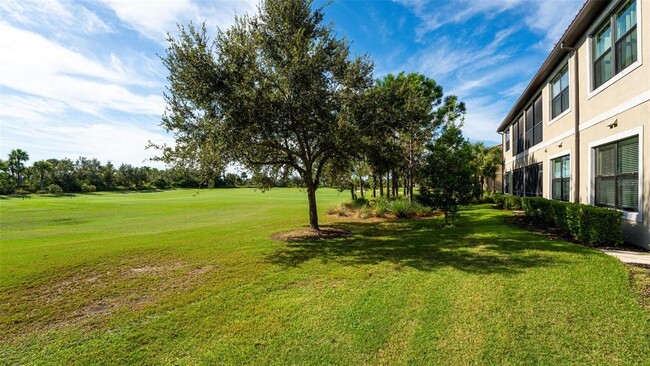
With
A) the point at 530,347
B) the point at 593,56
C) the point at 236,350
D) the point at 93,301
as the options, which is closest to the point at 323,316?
the point at 236,350

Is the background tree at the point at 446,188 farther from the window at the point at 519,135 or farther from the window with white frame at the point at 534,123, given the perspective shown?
the window at the point at 519,135

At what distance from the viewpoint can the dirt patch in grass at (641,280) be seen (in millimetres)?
4287

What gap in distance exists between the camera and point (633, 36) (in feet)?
23.9

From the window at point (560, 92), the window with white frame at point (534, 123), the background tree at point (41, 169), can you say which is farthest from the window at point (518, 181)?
the background tree at point (41, 169)

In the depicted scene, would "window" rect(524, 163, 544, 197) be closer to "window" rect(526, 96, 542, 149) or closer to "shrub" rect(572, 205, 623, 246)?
"window" rect(526, 96, 542, 149)

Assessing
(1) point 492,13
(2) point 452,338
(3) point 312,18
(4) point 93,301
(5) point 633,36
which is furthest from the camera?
(1) point 492,13

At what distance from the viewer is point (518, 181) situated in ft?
64.6

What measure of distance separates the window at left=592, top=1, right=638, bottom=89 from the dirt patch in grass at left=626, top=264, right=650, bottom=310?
508cm

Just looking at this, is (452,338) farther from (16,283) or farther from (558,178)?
(558,178)

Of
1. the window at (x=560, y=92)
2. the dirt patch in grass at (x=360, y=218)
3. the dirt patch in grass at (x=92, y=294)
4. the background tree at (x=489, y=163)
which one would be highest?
the window at (x=560, y=92)

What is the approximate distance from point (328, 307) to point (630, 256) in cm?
649

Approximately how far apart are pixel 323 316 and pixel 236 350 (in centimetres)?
133

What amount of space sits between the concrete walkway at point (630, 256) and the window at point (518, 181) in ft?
43.2

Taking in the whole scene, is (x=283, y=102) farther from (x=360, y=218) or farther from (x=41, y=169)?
(x=41, y=169)
